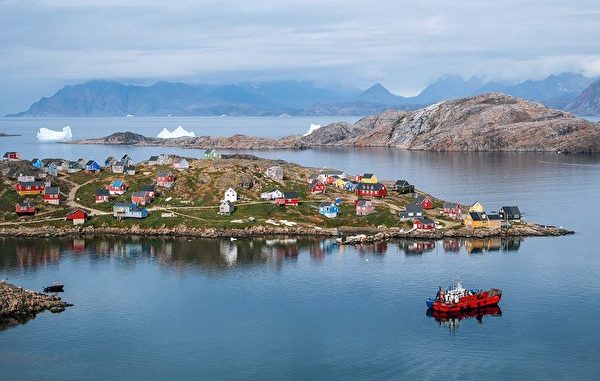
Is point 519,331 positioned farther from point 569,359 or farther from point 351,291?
point 351,291

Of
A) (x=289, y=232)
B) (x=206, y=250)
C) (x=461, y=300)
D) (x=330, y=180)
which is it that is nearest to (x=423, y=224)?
(x=289, y=232)

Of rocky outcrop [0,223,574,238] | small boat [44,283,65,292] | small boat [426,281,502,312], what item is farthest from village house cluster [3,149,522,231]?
small boat [426,281,502,312]

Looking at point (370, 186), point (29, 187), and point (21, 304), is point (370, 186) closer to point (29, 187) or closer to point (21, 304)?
point (29, 187)

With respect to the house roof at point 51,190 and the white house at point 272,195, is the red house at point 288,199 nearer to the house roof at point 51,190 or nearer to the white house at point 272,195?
the white house at point 272,195

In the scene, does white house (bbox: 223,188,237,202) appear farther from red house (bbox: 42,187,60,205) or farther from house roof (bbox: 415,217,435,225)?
house roof (bbox: 415,217,435,225)

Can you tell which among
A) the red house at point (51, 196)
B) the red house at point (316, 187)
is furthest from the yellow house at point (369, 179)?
the red house at point (51, 196)
